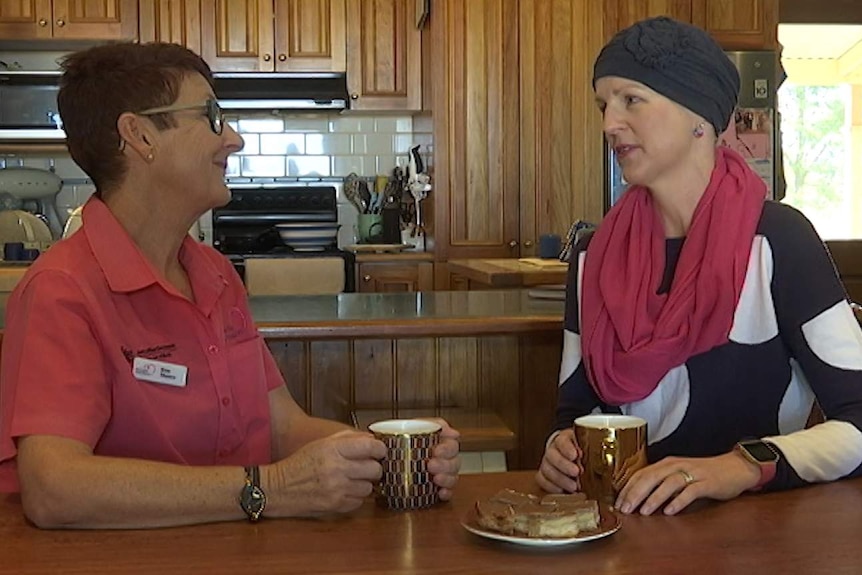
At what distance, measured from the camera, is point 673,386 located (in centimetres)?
165

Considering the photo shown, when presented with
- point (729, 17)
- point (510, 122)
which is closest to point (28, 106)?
point (510, 122)

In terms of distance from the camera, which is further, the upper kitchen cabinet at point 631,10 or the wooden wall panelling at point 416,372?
the upper kitchen cabinet at point 631,10

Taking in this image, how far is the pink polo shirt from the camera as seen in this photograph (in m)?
1.35

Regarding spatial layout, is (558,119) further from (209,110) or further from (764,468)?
(764,468)

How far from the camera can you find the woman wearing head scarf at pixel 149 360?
127 centimetres

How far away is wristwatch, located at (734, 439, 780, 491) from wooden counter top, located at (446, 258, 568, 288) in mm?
2216

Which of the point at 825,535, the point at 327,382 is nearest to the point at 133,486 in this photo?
the point at 825,535

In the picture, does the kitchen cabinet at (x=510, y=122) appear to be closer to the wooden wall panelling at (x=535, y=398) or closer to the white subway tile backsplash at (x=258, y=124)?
the white subway tile backsplash at (x=258, y=124)

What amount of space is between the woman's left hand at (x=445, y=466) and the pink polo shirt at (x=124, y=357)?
0.37m

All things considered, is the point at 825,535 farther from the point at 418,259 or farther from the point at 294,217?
the point at 294,217

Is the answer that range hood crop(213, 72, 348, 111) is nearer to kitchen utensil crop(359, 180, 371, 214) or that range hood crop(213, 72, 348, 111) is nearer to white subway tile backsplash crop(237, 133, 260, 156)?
white subway tile backsplash crop(237, 133, 260, 156)

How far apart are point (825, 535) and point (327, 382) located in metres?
1.50

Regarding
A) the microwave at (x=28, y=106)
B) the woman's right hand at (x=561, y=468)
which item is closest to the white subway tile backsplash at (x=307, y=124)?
the microwave at (x=28, y=106)

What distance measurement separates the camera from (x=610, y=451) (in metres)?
1.32
